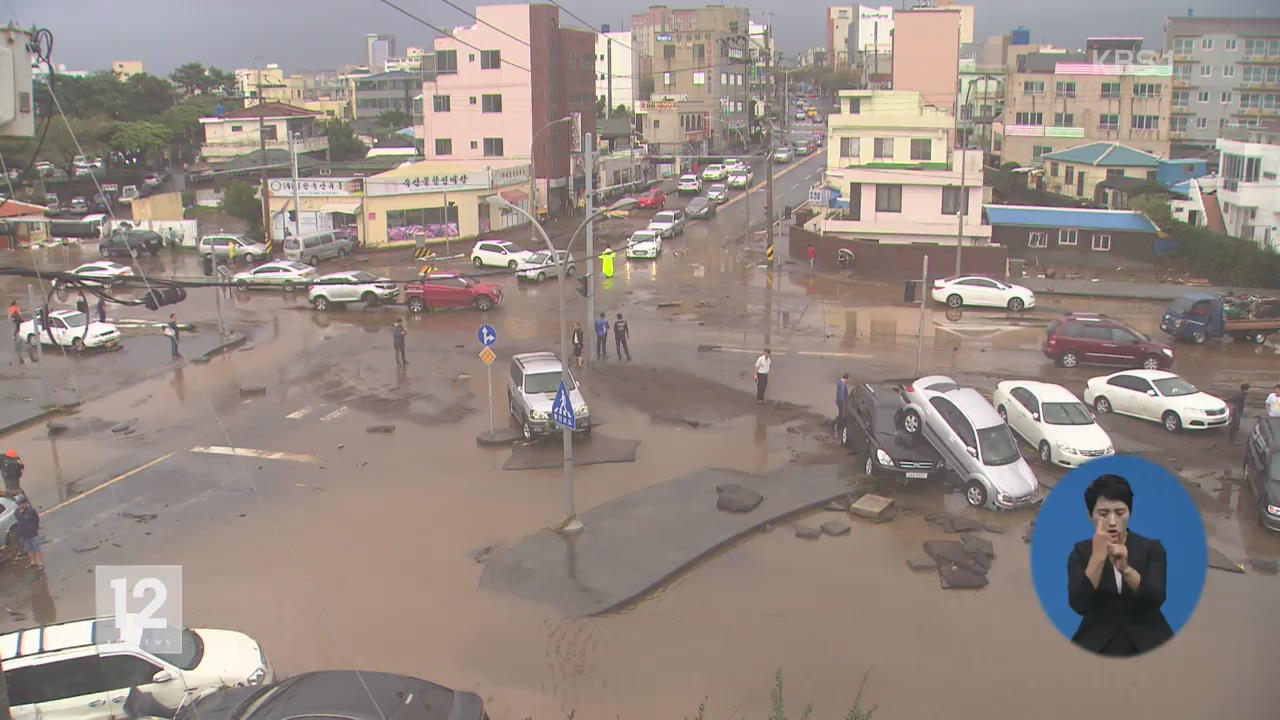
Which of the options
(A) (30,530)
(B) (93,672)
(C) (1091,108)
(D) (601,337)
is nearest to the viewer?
(B) (93,672)

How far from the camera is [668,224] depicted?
52.5 m

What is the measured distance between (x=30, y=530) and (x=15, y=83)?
10002mm

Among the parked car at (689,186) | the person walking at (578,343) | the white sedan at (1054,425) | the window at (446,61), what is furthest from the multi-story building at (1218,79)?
the person walking at (578,343)

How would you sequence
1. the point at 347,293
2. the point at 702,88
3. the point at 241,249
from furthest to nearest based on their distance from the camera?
the point at 702,88 → the point at 241,249 → the point at 347,293

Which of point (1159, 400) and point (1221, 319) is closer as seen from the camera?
point (1159, 400)

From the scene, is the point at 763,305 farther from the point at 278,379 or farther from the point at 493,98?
the point at 493,98

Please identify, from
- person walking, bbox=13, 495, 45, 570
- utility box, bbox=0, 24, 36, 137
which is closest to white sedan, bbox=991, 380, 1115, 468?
utility box, bbox=0, 24, 36, 137

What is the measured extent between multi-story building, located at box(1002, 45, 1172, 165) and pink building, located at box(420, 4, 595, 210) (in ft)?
115

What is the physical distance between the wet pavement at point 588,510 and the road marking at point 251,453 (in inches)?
3.1

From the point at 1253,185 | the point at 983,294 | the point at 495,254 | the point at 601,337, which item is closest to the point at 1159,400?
the point at 983,294

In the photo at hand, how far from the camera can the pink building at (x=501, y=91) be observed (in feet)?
190

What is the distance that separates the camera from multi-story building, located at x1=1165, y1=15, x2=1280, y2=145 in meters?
65.7

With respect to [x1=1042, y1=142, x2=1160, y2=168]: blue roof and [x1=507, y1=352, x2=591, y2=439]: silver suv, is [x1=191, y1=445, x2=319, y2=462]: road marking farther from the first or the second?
[x1=1042, y1=142, x2=1160, y2=168]: blue roof
